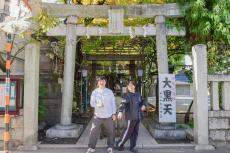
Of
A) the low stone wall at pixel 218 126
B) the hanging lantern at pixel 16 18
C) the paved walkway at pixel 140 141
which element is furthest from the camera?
the paved walkway at pixel 140 141

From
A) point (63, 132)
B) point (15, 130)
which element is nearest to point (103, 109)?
point (15, 130)

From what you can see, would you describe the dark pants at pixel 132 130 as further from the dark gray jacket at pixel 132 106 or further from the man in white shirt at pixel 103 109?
the man in white shirt at pixel 103 109

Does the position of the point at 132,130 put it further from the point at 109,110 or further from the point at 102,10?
the point at 102,10

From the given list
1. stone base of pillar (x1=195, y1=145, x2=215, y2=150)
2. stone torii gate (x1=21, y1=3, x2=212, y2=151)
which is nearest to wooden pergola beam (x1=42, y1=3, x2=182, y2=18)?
stone torii gate (x1=21, y1=3, x2=212, y2=151)

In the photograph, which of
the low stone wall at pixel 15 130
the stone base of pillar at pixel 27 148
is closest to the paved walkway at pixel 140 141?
the stone base of pillar at pixel 27 148

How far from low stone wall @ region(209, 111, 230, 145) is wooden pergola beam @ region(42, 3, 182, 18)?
4.41m

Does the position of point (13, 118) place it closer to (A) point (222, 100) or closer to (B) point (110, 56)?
(A) point (222, 100)

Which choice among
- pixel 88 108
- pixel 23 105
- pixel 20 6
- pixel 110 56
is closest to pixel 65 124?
pixel 23 105

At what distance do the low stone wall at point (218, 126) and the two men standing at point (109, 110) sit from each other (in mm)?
2634

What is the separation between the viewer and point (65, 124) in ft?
39.8

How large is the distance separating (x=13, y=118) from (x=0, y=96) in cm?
82

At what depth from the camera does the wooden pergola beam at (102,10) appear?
498 inches

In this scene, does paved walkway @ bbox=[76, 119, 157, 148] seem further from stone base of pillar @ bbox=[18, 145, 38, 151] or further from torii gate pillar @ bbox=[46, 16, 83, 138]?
stone base of pillar @ bbox=[18, 145, 38, 151]

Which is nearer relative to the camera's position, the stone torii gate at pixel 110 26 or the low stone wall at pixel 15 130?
the low stone wall at pixel 15 130
